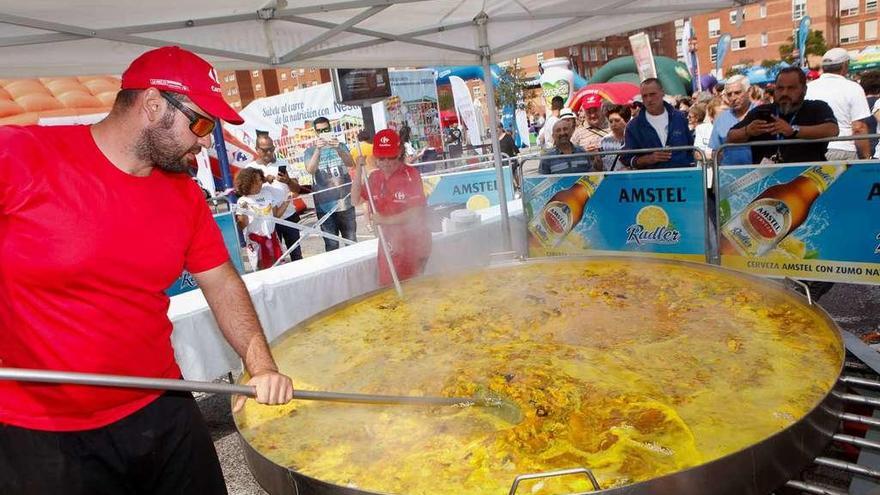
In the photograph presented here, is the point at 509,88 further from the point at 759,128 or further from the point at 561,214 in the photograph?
the point at 759,128

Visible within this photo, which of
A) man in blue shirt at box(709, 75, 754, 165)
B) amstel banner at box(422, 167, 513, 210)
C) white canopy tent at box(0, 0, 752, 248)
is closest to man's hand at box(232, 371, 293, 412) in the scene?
white canopy tent at box(0, 0, 752, 248)

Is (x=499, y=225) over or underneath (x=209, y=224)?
underneath

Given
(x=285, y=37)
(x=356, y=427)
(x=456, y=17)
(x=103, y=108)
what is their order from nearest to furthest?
(x=356, y=427)
(x=285, y=37)
(x=456, y=17)
(x=103, y=108)

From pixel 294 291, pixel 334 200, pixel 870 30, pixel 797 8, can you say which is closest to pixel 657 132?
pixel 294 291

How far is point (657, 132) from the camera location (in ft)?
19.7

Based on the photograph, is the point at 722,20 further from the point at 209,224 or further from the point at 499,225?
the point at 209,224

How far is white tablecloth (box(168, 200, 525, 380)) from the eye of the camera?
4039 mm

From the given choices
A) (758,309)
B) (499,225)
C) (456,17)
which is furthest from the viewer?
(499,225)

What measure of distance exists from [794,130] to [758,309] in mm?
2980

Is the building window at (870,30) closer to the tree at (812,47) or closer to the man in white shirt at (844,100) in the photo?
the tree at (812,47)

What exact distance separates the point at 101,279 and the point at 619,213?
4.88 m

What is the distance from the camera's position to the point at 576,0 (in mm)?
5180

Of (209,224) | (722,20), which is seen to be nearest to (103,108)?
(209,224)

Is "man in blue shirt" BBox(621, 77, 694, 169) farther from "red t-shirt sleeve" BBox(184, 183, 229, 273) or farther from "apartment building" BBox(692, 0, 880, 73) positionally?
"apartment building" BBox(692, 0, 880, 73)
